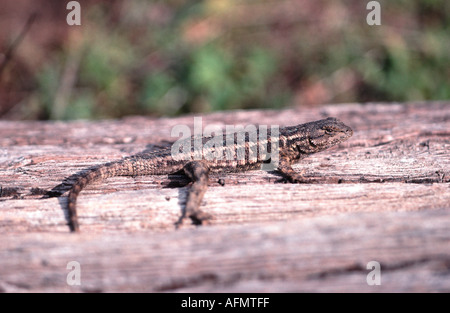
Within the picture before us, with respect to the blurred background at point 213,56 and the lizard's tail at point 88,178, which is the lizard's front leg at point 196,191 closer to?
the lizard's tail at point 88,178

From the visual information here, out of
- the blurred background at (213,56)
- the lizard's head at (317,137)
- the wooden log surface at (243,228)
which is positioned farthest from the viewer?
the blurred background at (213,56)

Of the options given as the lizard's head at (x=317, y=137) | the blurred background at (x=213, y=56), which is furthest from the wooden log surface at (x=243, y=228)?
the blurred background at (x=213, y=56)

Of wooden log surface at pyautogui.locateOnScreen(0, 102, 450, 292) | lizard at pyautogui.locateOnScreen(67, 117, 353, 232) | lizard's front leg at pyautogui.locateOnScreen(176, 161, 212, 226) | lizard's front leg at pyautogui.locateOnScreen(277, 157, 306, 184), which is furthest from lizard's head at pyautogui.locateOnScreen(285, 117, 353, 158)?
lizard's front leg at pyautogui.locateOnScreen(176, 161, 212, 226)

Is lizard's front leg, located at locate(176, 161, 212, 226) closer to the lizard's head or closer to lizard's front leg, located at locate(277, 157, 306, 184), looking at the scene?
lizard's front leg, located at locate(277, 157, 306, 184)

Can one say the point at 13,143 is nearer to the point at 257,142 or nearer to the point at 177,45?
the point at 257,142

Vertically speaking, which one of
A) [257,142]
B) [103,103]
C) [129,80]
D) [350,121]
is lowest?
[257,142]

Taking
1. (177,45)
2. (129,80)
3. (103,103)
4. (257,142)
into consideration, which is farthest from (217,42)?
(257,142)
